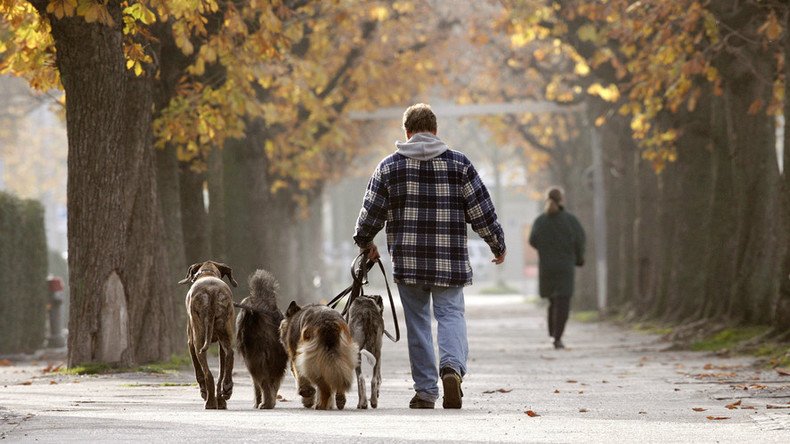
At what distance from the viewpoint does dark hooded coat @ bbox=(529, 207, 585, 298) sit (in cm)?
2238

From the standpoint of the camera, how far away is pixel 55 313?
1009 inches

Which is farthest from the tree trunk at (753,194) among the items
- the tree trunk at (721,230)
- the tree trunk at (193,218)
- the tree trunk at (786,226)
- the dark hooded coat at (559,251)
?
the tree trunk at (193,218)

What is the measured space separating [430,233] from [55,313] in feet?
50.0

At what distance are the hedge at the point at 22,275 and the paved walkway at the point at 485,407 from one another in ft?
8.15

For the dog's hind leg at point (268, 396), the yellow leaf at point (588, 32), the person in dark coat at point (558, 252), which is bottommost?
the dog's hind leg at point (268, 396)

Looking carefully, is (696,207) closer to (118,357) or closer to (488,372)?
(488,372)

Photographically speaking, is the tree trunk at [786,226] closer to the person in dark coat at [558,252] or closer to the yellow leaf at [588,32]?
the person in dark coat at [558,252]

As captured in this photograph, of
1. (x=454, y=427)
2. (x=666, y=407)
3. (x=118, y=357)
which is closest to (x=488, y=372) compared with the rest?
(x=118, y=357)

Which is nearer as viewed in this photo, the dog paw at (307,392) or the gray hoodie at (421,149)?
the dog paw at (307,392)

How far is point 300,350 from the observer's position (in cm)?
1084

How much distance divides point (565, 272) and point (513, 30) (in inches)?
238

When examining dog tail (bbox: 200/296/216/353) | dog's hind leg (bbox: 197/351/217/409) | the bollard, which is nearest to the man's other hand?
dog tail (bbox: 200/296/216/353)

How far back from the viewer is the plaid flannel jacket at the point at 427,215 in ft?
37.6

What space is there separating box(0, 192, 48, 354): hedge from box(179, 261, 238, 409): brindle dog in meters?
11.6
